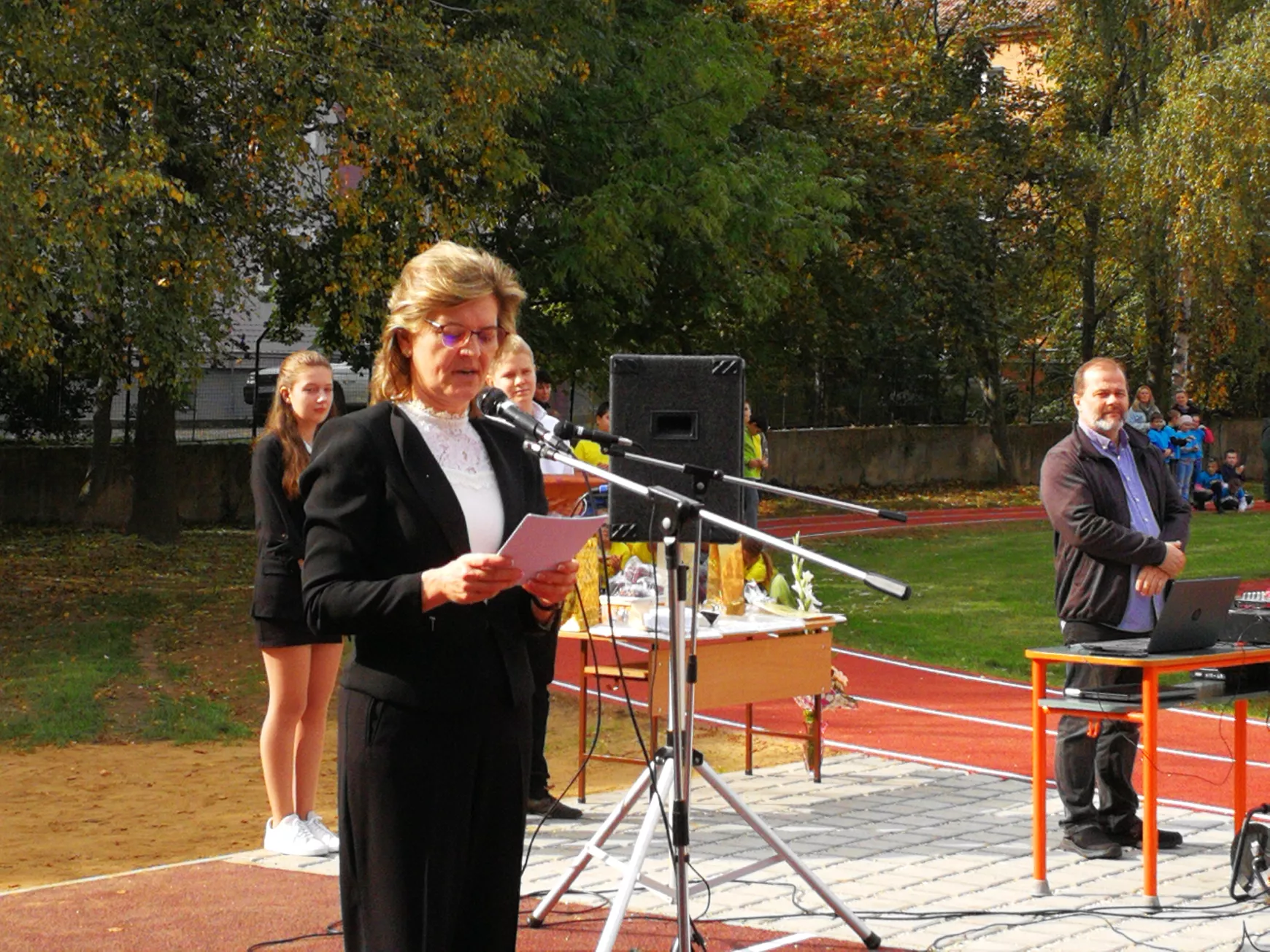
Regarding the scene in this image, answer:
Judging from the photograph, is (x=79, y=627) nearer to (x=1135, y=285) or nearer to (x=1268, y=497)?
(x=1268, y=497)

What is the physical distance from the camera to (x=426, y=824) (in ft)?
11.5

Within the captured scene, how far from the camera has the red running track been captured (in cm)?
946

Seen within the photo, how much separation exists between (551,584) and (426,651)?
0.98 feet

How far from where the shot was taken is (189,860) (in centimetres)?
726

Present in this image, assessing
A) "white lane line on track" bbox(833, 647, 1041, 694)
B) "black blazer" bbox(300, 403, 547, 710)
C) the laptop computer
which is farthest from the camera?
"white lane line on track" bbox(833, 647, 1041, 694)

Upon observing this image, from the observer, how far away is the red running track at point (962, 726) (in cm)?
946

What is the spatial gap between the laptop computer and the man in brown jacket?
396mm

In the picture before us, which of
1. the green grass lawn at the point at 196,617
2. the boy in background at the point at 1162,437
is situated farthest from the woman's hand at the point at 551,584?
the boy in background at the point at 1162,437

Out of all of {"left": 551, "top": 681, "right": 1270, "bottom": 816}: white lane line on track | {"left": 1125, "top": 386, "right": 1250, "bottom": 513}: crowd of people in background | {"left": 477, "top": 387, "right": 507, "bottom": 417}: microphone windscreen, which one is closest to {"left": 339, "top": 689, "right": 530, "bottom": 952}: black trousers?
{"left": 477, "top": 387, "right": 507, "bottom": 417}: microphone windscreen

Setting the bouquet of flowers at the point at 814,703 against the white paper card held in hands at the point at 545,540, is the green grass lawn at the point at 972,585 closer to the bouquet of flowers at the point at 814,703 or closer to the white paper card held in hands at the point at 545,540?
the bouquet of flowers at the point at 814,703

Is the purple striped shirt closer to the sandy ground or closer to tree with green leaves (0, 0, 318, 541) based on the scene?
the sandy ground

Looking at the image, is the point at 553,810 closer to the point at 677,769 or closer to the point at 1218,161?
the point at 677,769

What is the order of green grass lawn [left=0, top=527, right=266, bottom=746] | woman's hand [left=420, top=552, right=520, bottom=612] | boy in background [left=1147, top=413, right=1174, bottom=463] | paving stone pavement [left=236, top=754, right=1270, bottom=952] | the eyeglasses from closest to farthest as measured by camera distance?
woman's hand [left=420, top=552, right=520, bottom=612], the eyeglasses, paving stone pavement [left=236, top=754, right=1270, bottom=952], green grass lawn [left=0, top=527, right=266, bottom=746], boy in background [left=1147, top=413, right=1174, bottom=463]

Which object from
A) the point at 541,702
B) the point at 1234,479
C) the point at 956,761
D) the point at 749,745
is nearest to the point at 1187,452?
the point at 1234,479
